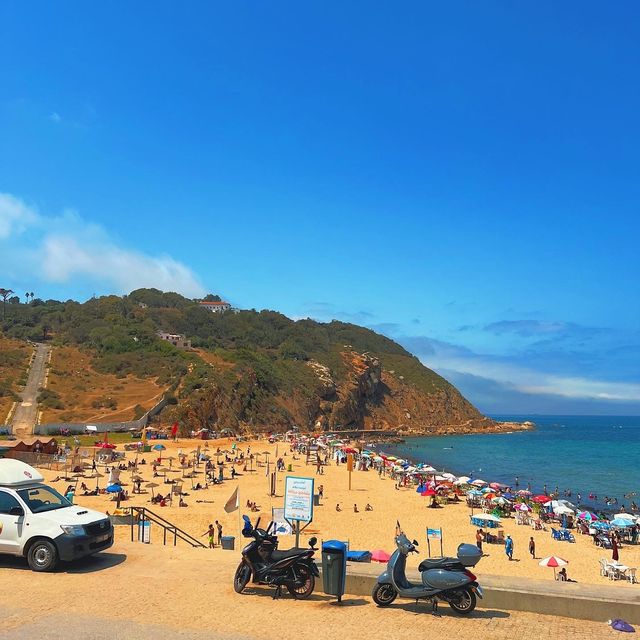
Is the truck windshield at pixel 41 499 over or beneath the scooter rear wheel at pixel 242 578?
over

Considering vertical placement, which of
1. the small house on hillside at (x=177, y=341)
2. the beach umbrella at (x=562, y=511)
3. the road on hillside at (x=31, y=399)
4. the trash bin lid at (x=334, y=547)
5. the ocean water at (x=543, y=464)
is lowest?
the beach umbrella at (x=562, y=511)

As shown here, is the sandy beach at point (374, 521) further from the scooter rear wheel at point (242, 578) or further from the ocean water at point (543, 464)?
the ocean water at point (543, 464)

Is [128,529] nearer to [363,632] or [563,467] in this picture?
[363,632]

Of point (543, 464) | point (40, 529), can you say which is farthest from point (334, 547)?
point (543, 464)

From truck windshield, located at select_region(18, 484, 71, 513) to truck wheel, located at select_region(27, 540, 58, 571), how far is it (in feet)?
1.69

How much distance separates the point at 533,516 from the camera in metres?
27.9

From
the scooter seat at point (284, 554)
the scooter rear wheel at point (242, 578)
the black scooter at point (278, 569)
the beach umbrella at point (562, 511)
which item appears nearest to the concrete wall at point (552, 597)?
the black scooter at point (278, 569)

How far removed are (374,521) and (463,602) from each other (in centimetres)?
1854

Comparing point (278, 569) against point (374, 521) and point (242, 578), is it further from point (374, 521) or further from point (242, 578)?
point (374, 521)

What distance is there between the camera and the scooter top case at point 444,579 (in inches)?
254

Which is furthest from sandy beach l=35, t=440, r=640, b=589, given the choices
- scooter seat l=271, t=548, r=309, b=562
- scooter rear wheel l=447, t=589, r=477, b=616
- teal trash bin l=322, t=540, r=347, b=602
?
scooter rear wheel l=447, t=589, r=477, b=616

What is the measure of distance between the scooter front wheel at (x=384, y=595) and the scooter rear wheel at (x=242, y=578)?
170cm

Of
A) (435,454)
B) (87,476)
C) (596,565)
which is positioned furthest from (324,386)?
(596,565)

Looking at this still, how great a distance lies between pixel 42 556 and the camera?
8.21m
